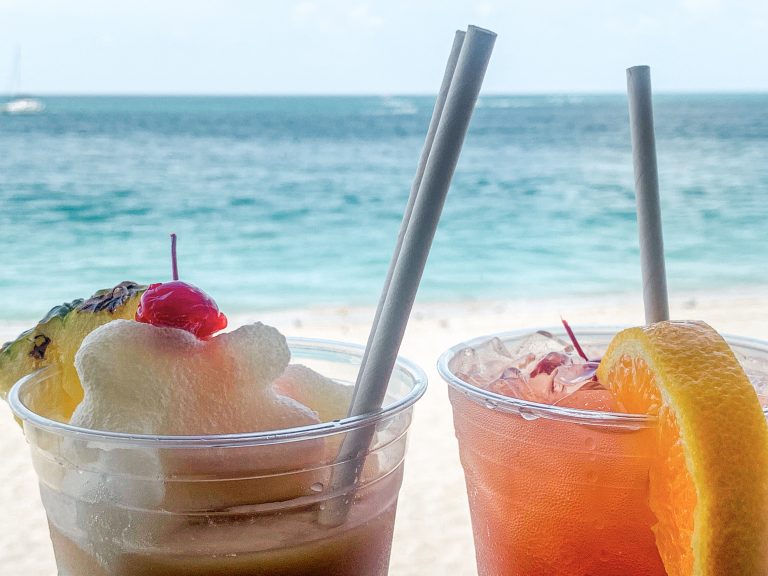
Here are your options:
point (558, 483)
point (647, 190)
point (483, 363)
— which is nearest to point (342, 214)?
point (483, 363)

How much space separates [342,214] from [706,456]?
489 inches

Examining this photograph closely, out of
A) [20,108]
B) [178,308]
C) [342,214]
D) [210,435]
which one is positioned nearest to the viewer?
[210,435]

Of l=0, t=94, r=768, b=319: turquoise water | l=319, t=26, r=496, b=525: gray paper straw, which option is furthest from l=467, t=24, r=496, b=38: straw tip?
l=0, t=94, r=768, b=319: turquoise water

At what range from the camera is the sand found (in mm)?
2385

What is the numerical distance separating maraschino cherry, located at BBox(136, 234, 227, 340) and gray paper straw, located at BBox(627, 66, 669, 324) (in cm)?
56

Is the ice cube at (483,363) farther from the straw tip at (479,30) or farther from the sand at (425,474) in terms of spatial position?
the sand at (425,474)

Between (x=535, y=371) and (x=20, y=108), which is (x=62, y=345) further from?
(x=20, y=108)

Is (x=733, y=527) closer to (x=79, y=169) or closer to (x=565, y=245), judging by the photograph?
(x=565, y=245)

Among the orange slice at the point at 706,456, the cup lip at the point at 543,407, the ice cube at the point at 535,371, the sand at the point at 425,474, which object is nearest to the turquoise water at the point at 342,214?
the sand at the point at 425,474

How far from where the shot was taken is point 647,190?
109 centimetres

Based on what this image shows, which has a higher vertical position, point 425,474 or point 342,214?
point 425,474

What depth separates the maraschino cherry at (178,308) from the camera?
912 mm

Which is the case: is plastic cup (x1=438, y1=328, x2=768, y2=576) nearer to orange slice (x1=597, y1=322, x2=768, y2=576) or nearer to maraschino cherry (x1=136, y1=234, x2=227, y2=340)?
orange slice (x1=597, y1=322, x2=768, y2=576)

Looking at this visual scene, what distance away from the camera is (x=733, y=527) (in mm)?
832
